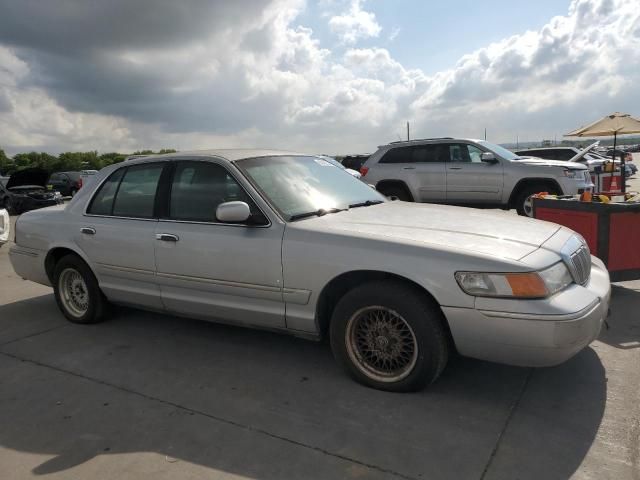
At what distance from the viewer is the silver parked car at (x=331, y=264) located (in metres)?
2.91

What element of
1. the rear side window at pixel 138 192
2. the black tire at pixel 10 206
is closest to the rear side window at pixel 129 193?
the rear side window at pixel 138 192

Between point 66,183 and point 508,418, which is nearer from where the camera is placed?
point 508,418

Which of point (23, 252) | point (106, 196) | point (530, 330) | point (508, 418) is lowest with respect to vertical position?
point (508, 418)

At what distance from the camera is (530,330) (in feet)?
9.21

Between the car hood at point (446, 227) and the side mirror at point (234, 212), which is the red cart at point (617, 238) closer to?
the car hood at point (446, 227)

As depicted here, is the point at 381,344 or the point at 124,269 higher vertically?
the point at 124,269

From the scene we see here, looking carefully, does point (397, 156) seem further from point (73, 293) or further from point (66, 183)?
point (66, 183)

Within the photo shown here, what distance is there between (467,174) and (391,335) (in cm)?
803

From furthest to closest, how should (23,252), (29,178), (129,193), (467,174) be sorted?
(29,178) < (467,174) < (23,252) < (129,193)

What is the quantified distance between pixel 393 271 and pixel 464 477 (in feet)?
3.82

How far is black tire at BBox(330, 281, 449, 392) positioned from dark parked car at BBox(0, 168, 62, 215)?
15.8 metres

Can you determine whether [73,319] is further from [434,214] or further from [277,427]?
[434,214]

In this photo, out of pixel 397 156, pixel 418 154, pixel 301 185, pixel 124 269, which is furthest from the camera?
pixel 397 156

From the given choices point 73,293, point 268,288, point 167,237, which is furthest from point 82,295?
point 268,288
